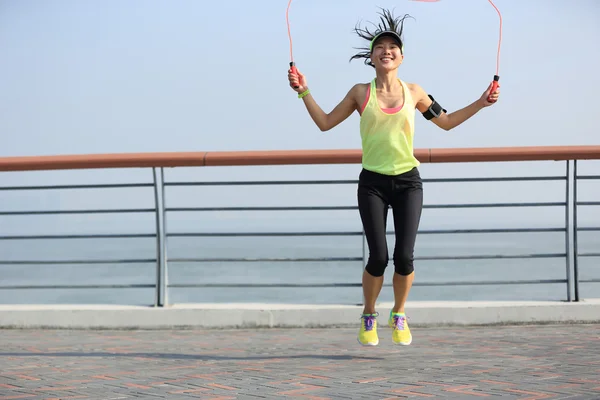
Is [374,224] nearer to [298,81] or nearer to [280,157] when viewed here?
[298,81]

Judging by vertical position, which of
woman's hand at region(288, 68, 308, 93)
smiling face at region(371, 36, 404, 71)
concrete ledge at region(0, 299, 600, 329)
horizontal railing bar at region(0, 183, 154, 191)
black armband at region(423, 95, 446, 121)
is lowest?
concrete ledge at region(0, 299, 600, 329)

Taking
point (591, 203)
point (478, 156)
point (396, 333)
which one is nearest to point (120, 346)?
point (396, 333)

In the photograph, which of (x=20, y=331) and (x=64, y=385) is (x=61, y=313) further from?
(x=64, y=385)

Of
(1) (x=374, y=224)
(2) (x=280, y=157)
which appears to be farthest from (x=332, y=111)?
(2) (x=280, y=157)

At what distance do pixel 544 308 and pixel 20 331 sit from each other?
12.8ft

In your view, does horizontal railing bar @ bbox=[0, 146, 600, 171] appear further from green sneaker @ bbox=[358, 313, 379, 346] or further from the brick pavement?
green sneaker @ bbox=[358, 313, 379, 346]

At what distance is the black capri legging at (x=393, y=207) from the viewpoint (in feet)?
18.1

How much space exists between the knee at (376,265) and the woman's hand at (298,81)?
107 cm

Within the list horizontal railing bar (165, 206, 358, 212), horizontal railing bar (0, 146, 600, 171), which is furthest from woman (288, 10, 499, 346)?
horizontal railing bar (165, 206, 358, 212)

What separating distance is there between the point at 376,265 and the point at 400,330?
16.5 inches

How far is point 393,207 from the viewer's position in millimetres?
5602

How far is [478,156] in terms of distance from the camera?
22.3 ft

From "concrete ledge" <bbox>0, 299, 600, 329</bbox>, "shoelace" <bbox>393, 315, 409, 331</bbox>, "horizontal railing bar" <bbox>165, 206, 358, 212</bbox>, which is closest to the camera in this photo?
"shoelace" <bbox>393, 315, 409, 331</bbox>

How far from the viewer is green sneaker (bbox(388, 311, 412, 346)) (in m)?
5.66
